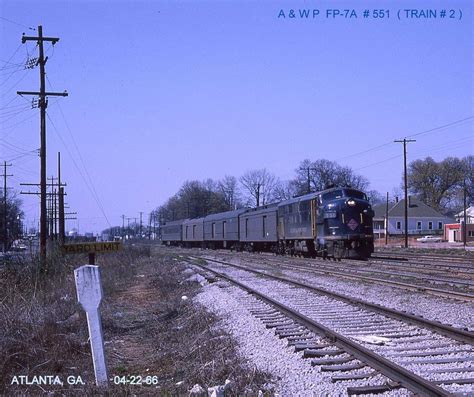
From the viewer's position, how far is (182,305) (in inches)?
532

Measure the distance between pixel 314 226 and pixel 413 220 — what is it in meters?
76.4

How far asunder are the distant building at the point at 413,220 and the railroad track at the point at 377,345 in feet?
298

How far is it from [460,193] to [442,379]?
11311 centimetres

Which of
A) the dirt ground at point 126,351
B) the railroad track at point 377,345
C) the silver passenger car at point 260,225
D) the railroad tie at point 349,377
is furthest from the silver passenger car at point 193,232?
the railroad tie at point 349,377

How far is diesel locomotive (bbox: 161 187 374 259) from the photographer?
2711 centimetres

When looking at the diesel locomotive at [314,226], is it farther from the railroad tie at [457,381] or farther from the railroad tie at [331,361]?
the railroad tie at [457,381]

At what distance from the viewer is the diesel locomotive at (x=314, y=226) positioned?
2711 centimetres

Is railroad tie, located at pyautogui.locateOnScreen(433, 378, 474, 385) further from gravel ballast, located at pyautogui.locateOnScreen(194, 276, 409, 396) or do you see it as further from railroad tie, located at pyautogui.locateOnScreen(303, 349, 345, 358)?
railroad tie, located at pyautogui.locateOnScreen(303, 349, 345, 358)

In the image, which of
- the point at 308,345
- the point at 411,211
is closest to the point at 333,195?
the point at 308,345

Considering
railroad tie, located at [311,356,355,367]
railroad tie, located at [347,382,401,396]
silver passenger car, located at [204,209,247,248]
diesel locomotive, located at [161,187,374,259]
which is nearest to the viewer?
railroad tie, located at [347,382,401,396]

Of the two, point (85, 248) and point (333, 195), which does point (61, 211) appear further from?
point (85, 248)

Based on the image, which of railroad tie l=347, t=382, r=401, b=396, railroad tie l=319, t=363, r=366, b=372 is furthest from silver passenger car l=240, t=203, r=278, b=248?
railroad tie l=347, t=382, r=401, b=396

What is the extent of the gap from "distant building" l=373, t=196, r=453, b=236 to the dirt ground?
90.9m

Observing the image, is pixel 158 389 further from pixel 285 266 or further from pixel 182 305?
pixel 285 266
